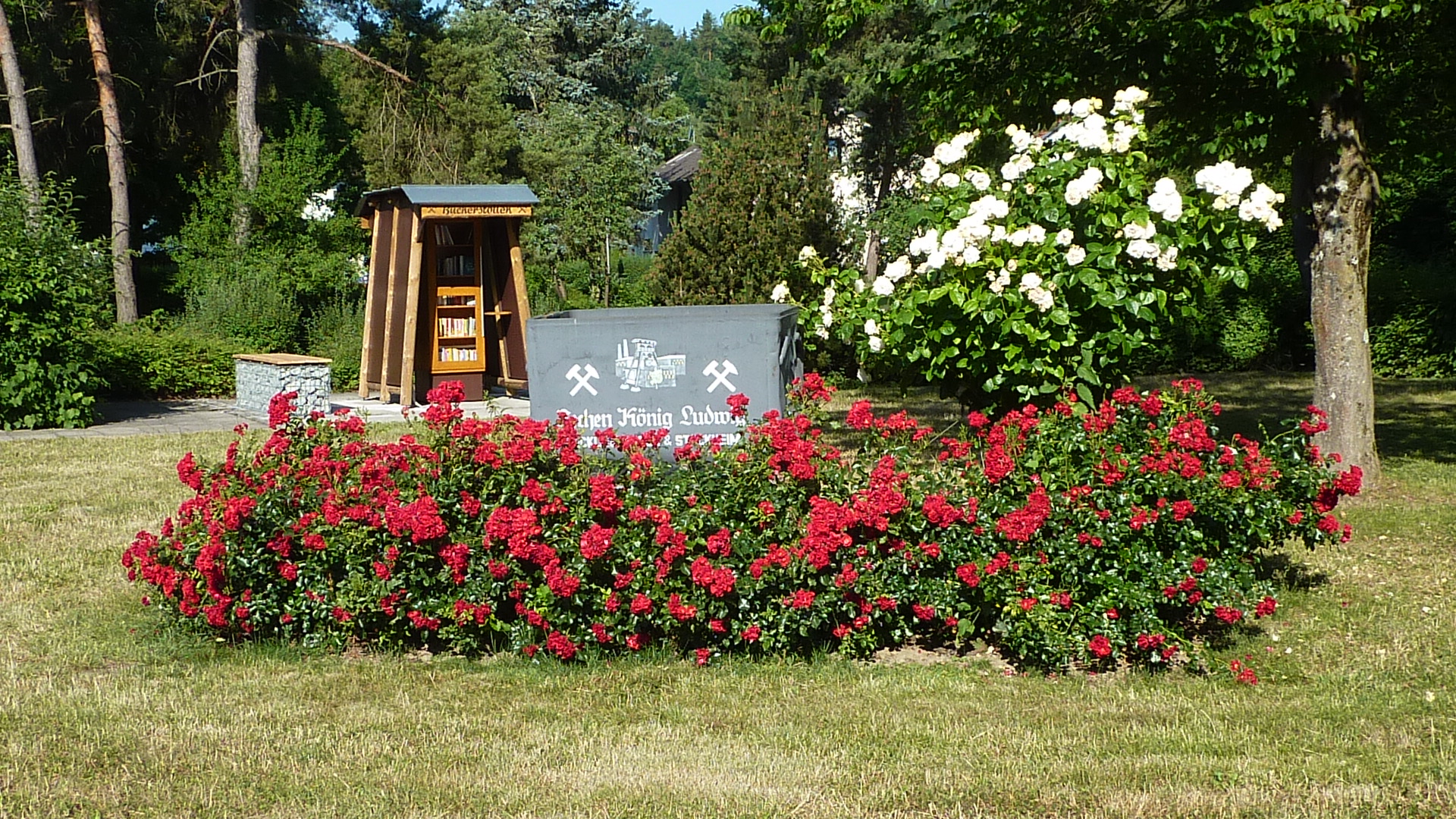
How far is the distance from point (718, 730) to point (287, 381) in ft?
33.6

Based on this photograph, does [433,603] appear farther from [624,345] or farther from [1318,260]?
[1318,260]

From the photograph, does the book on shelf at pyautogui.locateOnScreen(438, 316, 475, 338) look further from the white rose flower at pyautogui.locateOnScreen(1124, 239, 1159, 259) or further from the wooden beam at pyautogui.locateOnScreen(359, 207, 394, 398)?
the white rose flower at pyautogui.locateOnScreen(1124, 239, 1159, 259)

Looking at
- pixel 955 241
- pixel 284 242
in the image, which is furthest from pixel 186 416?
pixel 955 241

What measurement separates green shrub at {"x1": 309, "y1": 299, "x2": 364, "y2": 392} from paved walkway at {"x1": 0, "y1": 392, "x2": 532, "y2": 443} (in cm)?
92

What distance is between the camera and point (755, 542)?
Result: 550cm

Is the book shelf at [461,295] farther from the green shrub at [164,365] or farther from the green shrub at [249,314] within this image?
the green shrub at [249,314]

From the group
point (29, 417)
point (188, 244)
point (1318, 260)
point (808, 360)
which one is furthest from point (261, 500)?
point (188, 244)

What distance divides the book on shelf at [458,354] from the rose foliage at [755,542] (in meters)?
10.0

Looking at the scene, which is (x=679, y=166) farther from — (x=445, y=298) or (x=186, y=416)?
(x=186, y=416)

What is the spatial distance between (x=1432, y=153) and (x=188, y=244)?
19.2 metres

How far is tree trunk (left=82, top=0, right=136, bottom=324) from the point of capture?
2175 cm

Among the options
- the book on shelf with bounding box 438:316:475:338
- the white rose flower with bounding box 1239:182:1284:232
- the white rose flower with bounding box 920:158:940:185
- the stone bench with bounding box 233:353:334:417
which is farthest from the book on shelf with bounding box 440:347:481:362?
the white rose flower with bounding box 1239:182:1284:232

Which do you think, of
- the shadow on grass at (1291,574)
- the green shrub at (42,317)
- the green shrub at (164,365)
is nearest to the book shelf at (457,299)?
the green shrub at (164,365)

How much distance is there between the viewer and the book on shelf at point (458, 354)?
52.3ft
